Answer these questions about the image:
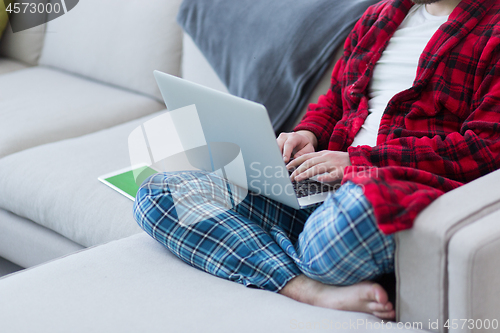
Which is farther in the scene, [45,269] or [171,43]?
[171,43]

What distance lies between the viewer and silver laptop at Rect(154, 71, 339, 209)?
776 mm

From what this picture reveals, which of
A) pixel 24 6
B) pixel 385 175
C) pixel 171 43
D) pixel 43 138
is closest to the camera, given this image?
pixel 385 175

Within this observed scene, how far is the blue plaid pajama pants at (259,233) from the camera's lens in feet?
2.37

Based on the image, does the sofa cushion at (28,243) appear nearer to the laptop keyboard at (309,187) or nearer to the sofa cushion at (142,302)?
the sofa cushion at (142,302)

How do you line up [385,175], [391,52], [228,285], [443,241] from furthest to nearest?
[391,52]
[228,285]
[385,175]
[443,241]

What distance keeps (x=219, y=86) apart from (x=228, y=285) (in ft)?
2.89

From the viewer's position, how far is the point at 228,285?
34.1 inches

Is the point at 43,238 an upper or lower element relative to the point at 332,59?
lower

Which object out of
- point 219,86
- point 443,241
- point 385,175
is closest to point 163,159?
point 219,86

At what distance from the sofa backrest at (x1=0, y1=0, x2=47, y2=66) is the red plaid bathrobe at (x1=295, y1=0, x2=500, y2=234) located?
1.63 m

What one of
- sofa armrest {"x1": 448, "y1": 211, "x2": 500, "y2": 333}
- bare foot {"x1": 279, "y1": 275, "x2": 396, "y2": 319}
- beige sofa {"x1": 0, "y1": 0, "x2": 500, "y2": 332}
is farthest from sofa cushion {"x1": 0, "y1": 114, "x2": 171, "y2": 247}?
sofa armrest {"x1": 448, "y1": 211, "x2": 500, "y2": 333}

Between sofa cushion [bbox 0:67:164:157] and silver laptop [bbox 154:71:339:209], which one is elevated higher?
silver laptop [bbox 154:71:339:209]

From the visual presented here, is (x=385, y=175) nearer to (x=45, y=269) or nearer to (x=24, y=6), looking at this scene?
(x=45, y=269)

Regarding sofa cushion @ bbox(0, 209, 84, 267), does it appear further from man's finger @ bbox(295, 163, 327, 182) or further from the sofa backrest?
the sofa backrest
